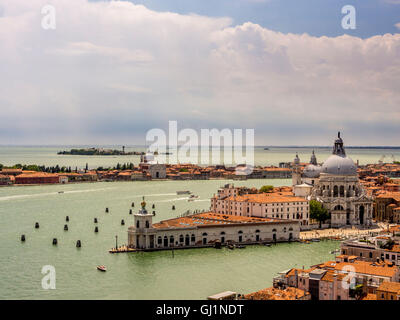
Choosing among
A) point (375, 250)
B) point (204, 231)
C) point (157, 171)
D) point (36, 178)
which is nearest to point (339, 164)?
point (204, 231)

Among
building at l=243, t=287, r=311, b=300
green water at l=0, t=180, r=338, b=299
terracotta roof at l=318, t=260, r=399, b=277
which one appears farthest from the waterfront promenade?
building at l=243, t=287, r=311, b=300

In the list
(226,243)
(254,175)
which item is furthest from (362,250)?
(254,175)

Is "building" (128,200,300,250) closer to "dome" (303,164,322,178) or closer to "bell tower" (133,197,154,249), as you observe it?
"bell tower" (133,197,154,249)

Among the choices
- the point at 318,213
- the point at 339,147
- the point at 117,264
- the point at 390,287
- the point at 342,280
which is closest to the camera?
the point at 390,287

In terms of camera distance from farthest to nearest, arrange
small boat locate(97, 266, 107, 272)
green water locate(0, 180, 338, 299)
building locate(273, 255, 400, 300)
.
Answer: small boat locate(97, 266, 107, 272), green water locate(0, 180, 338, 299), building locate(273, 255, 400, 300)

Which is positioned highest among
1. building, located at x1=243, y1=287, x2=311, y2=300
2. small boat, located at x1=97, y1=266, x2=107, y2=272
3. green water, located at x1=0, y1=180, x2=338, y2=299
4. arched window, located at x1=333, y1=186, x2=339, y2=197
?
arched window, located at x1=333, y1=186, x2=339, y2=197

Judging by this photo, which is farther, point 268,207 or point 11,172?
point 11,172

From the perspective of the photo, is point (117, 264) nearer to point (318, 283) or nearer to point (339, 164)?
point (318, 283)
